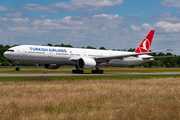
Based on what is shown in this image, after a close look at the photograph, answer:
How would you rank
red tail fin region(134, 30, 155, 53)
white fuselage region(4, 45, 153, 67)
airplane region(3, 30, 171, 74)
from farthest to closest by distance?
red tail fin region(134, 30, 155, 53) → airplane region(3, 30, 171, 74) → white fuselage region(4, 45, 153, 67)

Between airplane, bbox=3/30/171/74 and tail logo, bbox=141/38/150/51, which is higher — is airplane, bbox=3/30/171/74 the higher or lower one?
the lower one

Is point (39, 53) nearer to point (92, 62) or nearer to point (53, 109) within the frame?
point (92, 62)

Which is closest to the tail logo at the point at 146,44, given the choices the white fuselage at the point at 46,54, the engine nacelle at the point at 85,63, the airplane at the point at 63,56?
the airplane at the point at 63,56

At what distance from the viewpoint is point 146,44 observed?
155 feet

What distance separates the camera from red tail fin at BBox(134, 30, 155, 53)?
154ft

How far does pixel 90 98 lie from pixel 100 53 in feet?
98.3

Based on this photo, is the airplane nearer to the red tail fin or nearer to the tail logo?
the red tail fin

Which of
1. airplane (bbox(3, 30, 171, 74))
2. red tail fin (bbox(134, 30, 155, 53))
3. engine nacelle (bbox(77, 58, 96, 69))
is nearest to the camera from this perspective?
airplane (bbox(3, 30, 171, 74))

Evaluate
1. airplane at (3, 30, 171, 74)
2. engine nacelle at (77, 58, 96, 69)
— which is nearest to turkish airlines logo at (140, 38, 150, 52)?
airplane at (3, 30, 171, 74)

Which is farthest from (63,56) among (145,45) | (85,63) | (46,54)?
(145,45)

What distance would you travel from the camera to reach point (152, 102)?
10453 mm

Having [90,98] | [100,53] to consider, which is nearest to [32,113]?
[90,98]

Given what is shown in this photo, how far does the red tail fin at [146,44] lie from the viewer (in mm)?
46969

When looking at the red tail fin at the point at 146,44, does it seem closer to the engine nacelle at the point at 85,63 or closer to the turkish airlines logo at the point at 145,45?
the turkish airlines logo at the point at 145,45
